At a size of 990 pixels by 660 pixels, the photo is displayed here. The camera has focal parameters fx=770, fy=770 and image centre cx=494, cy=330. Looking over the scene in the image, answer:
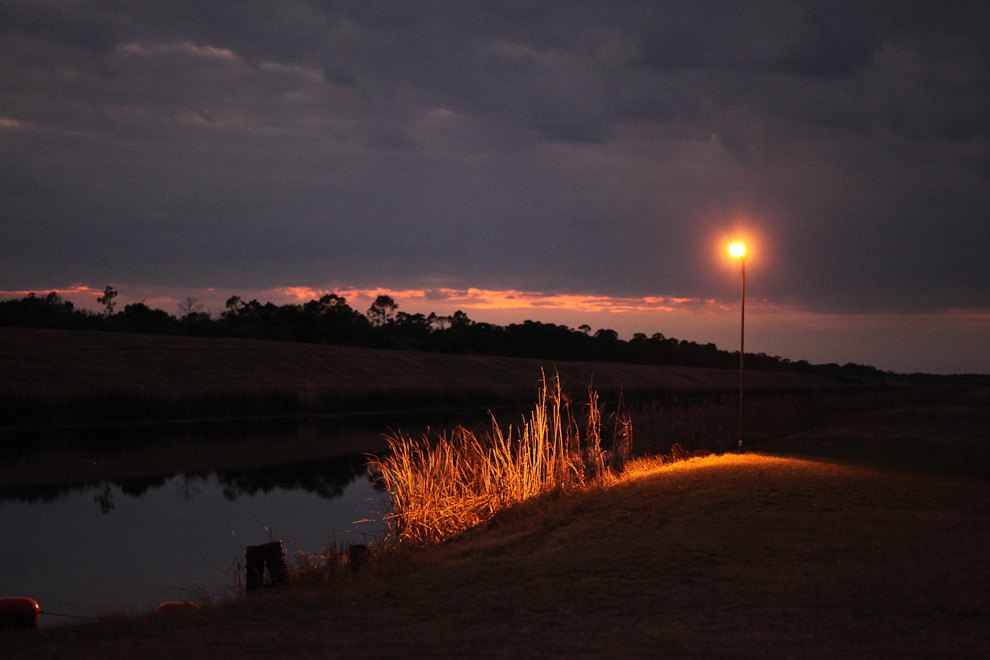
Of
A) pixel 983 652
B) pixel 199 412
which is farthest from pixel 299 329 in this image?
pixel 983 652

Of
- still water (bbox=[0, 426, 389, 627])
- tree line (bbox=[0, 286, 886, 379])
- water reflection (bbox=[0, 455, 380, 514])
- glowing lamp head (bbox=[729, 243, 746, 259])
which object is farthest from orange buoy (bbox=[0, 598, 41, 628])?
tree line (bbox=[0, 286, 886, 379])

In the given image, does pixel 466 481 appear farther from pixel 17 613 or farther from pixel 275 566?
pixel 17 613

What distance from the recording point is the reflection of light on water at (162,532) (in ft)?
29.4

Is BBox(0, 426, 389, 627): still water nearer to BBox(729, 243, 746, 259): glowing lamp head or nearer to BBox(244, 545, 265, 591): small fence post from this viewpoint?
BBox(244, 545, 265, 591): small fence post

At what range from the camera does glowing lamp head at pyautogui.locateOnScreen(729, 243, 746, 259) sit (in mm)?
16422

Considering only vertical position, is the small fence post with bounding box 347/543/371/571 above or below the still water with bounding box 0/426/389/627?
above

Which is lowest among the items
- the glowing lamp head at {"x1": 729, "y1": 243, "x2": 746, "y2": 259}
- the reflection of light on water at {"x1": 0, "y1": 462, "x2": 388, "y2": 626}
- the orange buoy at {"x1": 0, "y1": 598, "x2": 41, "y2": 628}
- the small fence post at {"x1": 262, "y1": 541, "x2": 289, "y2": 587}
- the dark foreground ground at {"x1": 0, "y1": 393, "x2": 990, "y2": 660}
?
the reflection of light on water at {"x1": 0, "y1": 462, "x2": 388, "y2": 626}

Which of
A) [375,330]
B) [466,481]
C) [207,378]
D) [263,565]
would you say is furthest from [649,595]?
[375,330]

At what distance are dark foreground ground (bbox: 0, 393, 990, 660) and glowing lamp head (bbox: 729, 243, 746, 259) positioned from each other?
7222mm

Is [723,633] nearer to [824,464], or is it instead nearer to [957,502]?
[957,502]

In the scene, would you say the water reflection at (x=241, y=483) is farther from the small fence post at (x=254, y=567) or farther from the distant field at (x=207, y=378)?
the small fence post at (x=254, y=567)

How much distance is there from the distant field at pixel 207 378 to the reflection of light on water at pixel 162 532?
22.9 ft

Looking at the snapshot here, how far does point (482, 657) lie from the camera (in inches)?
173

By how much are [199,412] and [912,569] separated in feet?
83.6
